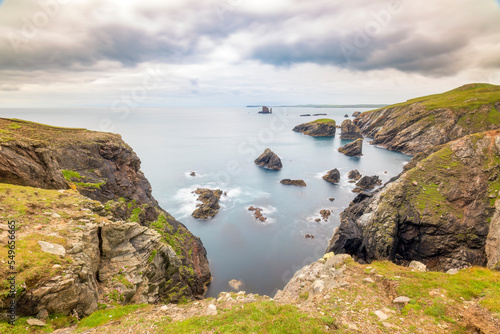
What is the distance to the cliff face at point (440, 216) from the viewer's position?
3872 cm

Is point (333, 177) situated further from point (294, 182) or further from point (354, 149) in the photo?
point (354, 149)

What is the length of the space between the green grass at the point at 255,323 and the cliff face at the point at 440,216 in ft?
109

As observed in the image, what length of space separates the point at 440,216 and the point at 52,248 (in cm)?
5511

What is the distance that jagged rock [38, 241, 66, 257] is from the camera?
13271 millimetres

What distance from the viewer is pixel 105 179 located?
31.7 meters

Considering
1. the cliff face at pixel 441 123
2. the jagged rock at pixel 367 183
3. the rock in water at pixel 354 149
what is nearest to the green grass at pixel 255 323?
the jagged rock at pixel 367 183

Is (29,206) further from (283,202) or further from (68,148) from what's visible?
(283,202)

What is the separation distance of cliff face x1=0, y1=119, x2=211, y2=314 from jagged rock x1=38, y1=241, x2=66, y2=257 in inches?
111

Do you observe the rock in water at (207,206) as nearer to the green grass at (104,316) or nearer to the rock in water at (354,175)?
the green grass at (104,316)

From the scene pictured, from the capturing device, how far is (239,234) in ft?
191

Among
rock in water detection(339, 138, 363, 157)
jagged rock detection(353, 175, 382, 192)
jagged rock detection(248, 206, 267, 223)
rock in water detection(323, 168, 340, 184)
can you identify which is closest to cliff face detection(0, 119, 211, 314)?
jagged rock detection(248, 206, 267, 223)

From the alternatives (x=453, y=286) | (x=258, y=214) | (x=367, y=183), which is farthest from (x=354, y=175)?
(x=453, y=286)

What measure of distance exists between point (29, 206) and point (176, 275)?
16870 mm

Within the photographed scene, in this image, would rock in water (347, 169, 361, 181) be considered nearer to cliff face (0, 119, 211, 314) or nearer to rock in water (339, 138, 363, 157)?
rock in water (339, 138, 363, 157)
